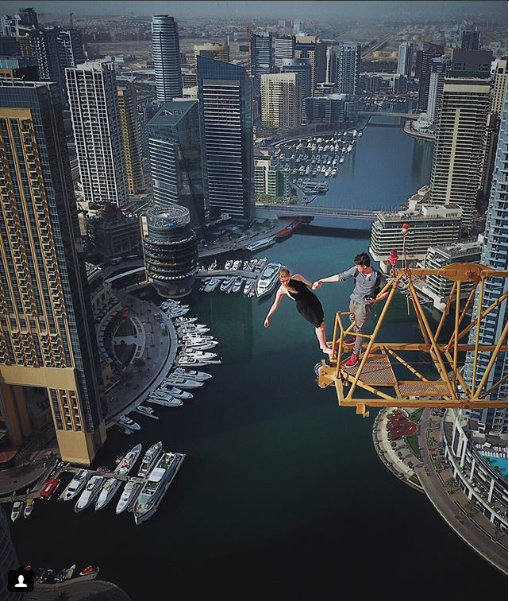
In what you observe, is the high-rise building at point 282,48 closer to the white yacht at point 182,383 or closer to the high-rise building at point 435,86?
the high-rise building at point 435,86

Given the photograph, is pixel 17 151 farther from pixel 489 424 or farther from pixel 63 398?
pixel 489 424

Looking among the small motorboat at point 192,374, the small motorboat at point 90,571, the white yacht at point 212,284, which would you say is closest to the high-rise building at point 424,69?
the white yacht at point 212,284

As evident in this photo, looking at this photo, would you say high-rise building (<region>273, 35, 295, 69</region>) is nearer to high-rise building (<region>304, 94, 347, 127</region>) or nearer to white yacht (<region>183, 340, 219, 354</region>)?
high-rise building (<region>304, 94, 347, 127</region>)

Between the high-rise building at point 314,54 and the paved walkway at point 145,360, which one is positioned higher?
the high-rise building at point 314,54

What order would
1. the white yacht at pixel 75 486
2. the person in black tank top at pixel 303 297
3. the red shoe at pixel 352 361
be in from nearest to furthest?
the person in black tank top at pixel 303 297
the red shoe at pixel 352 361
the white yacht at pixel 75 486

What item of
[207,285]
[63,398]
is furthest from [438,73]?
[63,398]

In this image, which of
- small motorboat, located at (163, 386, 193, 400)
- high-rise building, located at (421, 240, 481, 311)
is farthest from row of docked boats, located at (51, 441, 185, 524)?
high-rise building, located at (421, 240, 481, 311)
